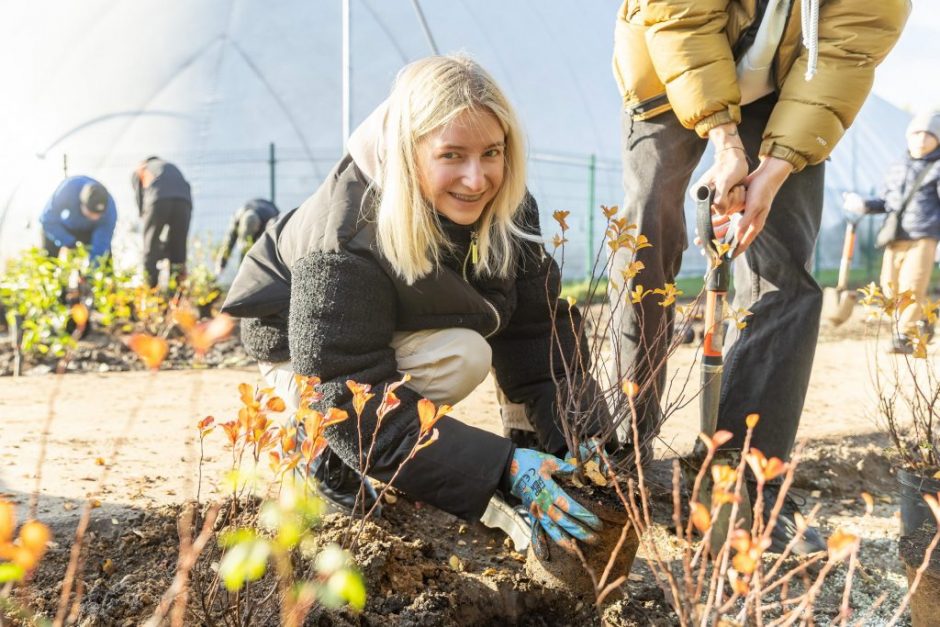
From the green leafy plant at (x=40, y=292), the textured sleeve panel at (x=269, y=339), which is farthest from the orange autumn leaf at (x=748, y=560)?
the green leafy plant at (x=40, y=292)

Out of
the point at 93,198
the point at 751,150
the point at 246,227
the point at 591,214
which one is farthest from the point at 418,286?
the point at 591,214

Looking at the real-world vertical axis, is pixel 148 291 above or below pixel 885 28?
below

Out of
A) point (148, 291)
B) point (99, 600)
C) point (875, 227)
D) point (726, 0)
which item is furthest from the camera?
point (875, 227)

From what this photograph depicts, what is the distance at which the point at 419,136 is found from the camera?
2059 millimetres

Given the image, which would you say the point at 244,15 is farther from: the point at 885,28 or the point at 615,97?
the point at 885,28

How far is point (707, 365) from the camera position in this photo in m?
2.14

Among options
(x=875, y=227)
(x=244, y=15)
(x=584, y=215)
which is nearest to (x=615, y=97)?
(x=584, y=215)

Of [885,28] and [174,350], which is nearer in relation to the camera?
[885,28]

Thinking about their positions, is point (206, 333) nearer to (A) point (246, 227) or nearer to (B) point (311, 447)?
(B) point (311, 447)

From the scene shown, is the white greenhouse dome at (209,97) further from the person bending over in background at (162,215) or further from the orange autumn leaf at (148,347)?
the orange autumn leaf at (148,347)

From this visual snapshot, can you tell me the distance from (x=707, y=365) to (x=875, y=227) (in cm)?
1712

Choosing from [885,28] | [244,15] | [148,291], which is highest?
[244,15]

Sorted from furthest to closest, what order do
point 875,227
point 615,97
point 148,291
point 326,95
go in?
point 875,227 < point 615,97 < point 326,95 < point 148,291

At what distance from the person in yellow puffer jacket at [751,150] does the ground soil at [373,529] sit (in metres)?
0.33
